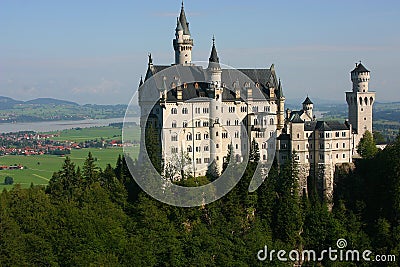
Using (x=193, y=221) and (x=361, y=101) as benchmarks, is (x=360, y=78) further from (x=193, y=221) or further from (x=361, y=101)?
(x=193, y=221)

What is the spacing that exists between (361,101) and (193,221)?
29001mm

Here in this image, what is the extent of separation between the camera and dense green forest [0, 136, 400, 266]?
55.5m

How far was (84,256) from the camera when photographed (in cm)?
5372

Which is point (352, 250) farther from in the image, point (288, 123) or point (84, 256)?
point (84, 256)

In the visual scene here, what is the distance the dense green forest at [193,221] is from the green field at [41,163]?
62.7m

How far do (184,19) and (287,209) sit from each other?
27.7 metres

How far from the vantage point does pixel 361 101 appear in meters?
78.2

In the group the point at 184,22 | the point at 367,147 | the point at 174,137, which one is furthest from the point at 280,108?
the point at 184,22

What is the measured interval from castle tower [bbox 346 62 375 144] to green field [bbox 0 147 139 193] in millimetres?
68480

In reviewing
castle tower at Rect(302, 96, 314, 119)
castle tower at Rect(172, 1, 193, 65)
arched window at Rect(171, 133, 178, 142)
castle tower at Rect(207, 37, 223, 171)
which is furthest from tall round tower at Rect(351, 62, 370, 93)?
arched window at Rect(171, 133, 178, 142)

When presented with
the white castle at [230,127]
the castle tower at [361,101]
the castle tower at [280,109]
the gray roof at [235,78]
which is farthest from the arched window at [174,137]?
the castle tower at [361,101]

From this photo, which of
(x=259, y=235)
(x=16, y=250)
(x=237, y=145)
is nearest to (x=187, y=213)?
(x=259, y=235)

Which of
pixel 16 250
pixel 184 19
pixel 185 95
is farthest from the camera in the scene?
pixel 184 19

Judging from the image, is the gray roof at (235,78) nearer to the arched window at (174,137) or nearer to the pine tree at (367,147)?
the arched window at (174,137)
